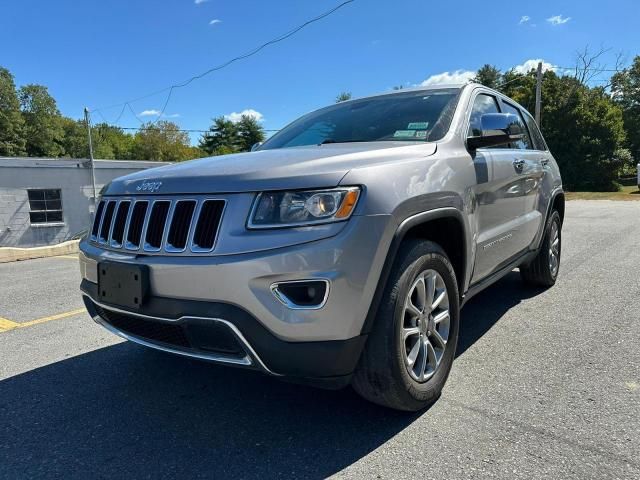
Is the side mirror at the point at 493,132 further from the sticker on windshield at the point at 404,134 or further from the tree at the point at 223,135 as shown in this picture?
the tree at the point at 223,135

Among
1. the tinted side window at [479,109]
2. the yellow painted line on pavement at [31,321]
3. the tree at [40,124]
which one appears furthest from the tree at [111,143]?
the tinted side window at [479,109]

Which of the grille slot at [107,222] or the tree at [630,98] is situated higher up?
the tree at [630,98]

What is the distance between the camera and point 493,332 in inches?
151

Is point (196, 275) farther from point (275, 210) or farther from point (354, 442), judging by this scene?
point (354, 442)

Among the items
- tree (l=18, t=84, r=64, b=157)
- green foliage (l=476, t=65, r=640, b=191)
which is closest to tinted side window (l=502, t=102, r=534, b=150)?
green foliage (l=476, t=65, r=640, b=191)

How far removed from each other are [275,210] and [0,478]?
1.68 metres

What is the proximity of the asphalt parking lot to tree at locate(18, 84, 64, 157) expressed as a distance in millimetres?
71088

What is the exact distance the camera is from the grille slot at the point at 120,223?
2.63 m

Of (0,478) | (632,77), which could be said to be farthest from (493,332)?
(632,77)

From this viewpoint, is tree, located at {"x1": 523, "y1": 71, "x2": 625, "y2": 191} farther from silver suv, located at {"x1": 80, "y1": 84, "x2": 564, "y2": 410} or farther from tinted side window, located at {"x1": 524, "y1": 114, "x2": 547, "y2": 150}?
silver suv, located at {"x1": 80, "y1": 84, "x2": 564, "y2": 410}

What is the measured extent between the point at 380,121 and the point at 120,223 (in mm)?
1823

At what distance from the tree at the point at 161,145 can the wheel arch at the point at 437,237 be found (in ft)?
204

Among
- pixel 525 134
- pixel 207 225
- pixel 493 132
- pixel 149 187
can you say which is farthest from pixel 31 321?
pixel 525 134

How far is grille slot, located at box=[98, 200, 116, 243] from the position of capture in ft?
9.09
